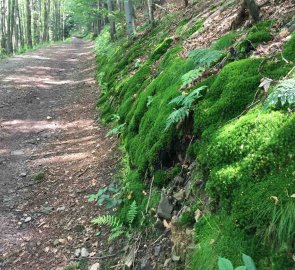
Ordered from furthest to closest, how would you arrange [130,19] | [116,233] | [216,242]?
[130,19] → [116,233] → [216,242]

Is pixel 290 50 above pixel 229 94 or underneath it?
above

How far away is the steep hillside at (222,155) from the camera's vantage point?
263 cm

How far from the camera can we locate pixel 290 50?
4.11 metres

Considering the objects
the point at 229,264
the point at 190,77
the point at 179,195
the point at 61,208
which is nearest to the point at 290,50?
the point at 190,77

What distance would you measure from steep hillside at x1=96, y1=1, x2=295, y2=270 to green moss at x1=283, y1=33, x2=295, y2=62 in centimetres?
1

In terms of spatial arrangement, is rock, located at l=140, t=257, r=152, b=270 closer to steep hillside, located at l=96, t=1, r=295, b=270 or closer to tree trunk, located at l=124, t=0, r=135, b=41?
steep hillside, located at l=96, t=1, r=295, b=270

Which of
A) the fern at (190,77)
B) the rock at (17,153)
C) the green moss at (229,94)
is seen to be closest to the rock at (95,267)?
the green moss at (229,94)

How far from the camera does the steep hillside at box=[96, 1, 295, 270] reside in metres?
2.63

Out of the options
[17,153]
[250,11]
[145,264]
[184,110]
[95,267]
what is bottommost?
[17,153]

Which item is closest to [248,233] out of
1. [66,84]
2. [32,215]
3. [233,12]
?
[32,215]

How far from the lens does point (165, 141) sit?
4629mm

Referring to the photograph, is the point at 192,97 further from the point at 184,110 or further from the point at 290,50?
the point at 290,50

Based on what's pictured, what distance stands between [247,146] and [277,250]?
3.39 ft

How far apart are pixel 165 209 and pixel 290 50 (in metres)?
2.38
